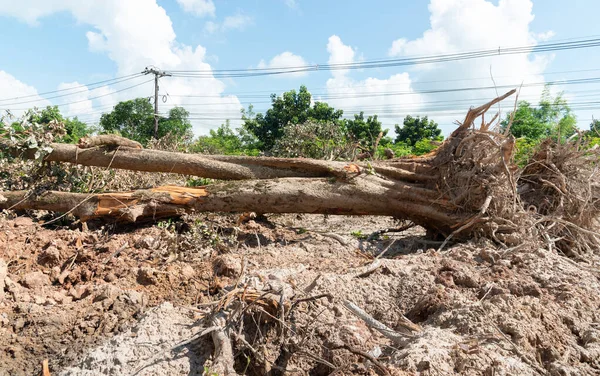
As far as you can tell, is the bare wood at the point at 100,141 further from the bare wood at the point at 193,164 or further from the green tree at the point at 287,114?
the green tree at the point at 287,114

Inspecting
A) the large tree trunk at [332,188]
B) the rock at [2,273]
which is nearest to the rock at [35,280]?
the rock at [2,273]

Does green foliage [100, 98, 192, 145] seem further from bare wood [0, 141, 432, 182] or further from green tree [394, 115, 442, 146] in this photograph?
bare wood [0, 141, 432, 182]

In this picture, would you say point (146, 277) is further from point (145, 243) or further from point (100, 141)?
point (100, 141)

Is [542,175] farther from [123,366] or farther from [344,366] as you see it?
[123,366]

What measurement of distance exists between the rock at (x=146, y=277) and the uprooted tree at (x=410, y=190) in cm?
123

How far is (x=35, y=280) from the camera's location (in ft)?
11.9

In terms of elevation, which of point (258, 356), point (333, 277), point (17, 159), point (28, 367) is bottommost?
point (28, 367)

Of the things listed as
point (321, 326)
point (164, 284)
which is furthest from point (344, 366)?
point (164, 284)

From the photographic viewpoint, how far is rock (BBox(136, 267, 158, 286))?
3.62 m

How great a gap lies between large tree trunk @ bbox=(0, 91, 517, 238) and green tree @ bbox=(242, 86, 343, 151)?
1747 cm

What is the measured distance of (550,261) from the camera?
12.6ft

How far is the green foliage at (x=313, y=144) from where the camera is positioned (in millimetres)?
8688

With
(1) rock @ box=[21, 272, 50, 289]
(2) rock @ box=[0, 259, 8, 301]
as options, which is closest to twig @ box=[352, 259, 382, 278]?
(1) rock @ box=[21, 272, 50, 289]

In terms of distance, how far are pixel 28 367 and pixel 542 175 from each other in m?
5.44
